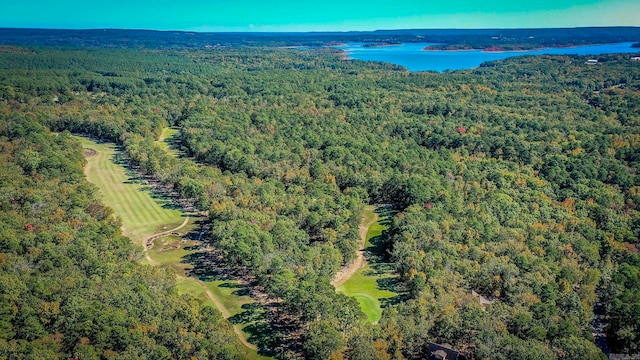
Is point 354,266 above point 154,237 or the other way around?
the other way around

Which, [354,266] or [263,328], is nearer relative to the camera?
[263,328]

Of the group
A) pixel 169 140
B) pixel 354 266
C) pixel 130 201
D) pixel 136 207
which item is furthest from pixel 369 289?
pixel 169 140

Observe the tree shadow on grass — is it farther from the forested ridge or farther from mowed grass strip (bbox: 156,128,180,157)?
mowed grass strip (bbox: 156,128,180,157)

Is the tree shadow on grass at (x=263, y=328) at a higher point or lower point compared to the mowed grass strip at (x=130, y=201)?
lower

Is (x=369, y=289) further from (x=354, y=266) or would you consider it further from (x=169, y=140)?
(x=169, y=140)

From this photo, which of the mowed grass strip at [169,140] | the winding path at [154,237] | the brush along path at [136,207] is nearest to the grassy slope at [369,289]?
the brush along path at [136,207]

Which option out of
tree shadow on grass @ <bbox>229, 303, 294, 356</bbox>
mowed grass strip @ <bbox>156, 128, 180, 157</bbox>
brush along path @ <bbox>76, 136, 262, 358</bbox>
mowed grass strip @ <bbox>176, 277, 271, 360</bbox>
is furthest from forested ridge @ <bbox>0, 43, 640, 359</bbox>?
mowed grass strip @ <bbox>176, 277, 271, 360</bbox>

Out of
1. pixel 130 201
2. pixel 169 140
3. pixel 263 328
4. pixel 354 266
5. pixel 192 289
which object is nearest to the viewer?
pixel 263 328

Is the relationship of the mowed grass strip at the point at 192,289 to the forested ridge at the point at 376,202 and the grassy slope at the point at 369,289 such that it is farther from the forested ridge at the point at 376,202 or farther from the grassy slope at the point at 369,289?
the grassy slope at the point at 369,289
